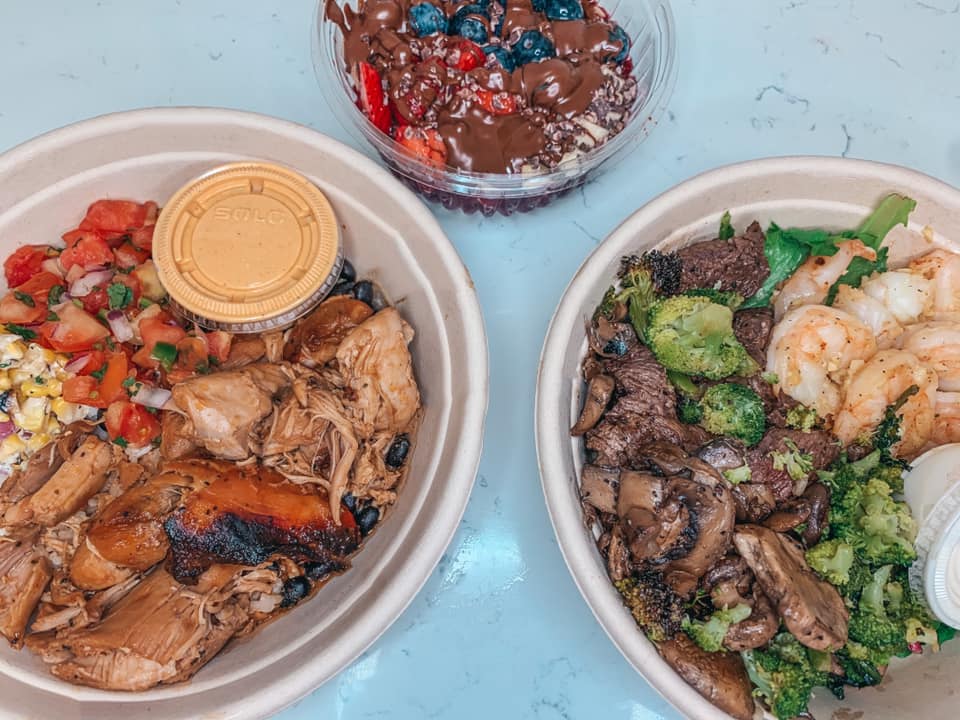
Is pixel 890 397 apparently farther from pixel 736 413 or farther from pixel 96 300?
pixel 96 300

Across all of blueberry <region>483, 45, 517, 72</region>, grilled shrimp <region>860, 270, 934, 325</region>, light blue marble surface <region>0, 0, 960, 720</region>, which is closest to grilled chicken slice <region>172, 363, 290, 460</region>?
light blue marble surface <region>0, 0, 960, 720</region>

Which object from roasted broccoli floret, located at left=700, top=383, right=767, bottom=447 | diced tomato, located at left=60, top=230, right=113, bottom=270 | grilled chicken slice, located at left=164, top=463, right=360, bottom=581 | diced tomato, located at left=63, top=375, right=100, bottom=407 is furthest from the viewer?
diced tomato, located at left=60, top=230, right=113, bottom=270

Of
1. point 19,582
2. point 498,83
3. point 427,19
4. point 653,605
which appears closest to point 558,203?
point 498,83

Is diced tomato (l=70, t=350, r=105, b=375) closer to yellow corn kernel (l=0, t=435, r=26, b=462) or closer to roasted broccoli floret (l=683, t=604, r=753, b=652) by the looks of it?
yellow corn kernel (l=0, t=435, r=26, b=462)

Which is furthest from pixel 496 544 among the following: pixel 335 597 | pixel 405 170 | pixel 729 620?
pixel 405 170

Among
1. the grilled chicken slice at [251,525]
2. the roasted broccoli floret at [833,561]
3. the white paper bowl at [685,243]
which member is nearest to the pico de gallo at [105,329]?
the grilled chicken slice at [251,525]

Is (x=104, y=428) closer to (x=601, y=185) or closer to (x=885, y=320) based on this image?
(x=601, y=185)
